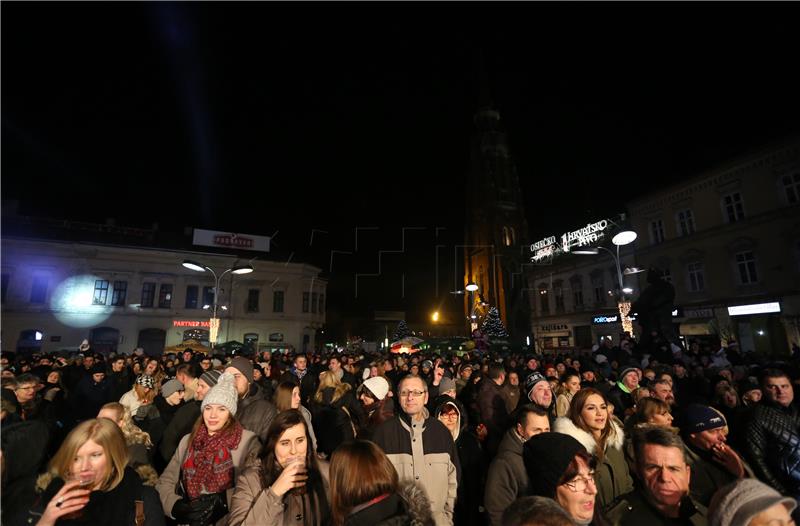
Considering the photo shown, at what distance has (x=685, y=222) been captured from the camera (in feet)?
88.5

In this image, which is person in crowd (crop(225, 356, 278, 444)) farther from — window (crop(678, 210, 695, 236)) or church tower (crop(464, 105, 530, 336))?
church tower (crop(464, 105, 530, 336))

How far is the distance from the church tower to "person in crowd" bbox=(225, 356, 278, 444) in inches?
1713

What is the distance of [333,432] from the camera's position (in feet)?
17.2

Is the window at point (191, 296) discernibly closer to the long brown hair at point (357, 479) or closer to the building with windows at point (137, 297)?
the building with windows at point (137, 297)

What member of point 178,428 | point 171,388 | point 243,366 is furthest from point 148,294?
point 178,428

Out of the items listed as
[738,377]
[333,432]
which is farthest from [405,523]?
[738,377]

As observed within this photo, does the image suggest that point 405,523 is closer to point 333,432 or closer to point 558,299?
point 333,432

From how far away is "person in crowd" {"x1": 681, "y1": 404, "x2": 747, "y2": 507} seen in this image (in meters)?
3.11

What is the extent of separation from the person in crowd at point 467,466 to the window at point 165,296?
38292 millimetres

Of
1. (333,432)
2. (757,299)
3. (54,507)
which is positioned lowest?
(333,432)

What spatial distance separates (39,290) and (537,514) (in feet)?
144

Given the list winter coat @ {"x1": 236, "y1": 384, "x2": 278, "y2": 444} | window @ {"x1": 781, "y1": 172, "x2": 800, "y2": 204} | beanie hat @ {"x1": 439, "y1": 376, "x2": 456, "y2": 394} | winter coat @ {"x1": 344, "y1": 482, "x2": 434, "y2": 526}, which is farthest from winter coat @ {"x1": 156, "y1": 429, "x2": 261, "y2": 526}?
window @ {"x1": 781, "y1": 172, "x2": 800, "y2": 204}

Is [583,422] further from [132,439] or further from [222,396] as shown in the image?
[132,439]

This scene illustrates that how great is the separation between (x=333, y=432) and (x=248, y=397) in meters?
1.36
